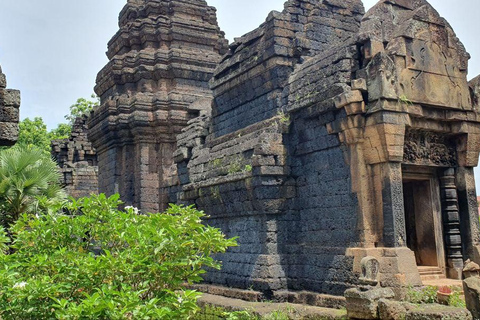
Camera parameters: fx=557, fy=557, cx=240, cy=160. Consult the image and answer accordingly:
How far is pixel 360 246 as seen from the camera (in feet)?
32.0

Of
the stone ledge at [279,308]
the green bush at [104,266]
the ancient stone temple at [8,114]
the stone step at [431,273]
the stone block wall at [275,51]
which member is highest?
the stone block wall at [275,51]

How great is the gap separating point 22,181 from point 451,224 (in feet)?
30.5

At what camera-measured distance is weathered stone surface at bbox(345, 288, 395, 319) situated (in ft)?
27.2

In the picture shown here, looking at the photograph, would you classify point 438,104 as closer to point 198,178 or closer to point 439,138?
point 439,138

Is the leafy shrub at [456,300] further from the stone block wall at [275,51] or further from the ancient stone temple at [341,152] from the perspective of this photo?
the stone block wall at [275,51]

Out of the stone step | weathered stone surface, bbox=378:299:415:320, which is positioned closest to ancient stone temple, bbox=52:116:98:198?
the stone step

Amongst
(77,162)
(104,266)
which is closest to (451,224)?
(104,266)

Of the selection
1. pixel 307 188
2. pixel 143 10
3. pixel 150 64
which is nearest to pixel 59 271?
pixel 307 188

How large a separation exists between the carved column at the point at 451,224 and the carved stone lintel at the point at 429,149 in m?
0.27

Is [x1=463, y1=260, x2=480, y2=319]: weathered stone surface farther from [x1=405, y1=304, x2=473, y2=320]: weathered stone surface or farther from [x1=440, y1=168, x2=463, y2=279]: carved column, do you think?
[x1=440, y1=168, x2=463, y2=279]: carved column

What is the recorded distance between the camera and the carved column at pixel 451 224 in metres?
10.7

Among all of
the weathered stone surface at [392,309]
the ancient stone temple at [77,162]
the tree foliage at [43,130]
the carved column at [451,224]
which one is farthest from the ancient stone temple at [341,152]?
the tree foliage at [43,130]

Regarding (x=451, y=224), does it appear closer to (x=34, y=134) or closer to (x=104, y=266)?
(x=104, y=266)

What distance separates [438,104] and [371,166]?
183cm
